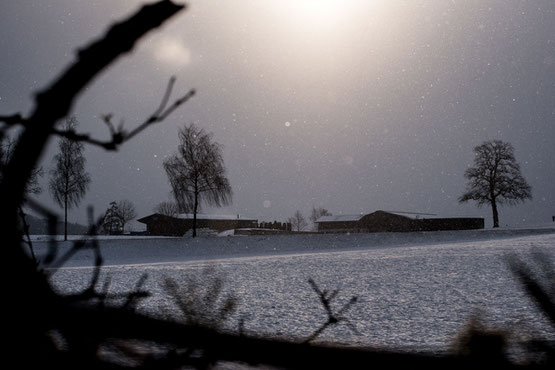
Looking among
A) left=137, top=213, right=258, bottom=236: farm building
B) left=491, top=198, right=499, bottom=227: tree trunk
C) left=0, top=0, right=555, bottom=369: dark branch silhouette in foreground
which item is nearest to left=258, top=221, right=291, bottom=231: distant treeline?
left=137, top=213, right=258, bottom=236: farm building

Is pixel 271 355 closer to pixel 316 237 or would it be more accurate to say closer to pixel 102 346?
pixel 102 346

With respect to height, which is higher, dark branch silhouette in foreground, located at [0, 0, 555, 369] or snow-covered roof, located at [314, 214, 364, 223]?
snow-covered roof, located at [314, 214, 364, 223]

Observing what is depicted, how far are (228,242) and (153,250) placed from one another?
5269 millimetres

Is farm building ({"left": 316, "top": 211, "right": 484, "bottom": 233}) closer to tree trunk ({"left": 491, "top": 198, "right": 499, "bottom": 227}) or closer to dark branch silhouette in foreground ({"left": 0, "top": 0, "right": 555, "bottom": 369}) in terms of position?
tree trunk ({"left": 491, "top": 198, "right": 499, "bottom": 227})

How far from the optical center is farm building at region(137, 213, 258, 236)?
58.2 metres

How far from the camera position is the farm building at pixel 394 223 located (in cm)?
5462

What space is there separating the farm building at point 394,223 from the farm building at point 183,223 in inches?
471

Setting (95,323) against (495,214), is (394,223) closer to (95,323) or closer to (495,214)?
(495,214)

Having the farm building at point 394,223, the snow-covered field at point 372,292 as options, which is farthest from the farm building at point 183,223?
the snow-covered field at point 372,292

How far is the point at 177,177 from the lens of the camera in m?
39.2

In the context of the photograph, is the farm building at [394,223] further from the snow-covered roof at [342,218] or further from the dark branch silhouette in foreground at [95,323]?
the dark branch silhouette in foreground at [95,323]

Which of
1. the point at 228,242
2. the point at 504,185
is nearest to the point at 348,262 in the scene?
the point at 228,242

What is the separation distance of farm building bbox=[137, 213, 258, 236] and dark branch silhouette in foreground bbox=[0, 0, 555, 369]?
57.2 meters

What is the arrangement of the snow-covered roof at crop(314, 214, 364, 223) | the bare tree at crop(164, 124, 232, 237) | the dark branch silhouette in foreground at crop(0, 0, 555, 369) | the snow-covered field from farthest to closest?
1. the snow-covered roof at crop(314, 214, 364, 223)
2. the bare tree at crop(164, 124, 232, 237)
3. the snow-covered field
4. the dark branch silhouette in foreground at crop(0, 0, 555, 369)
